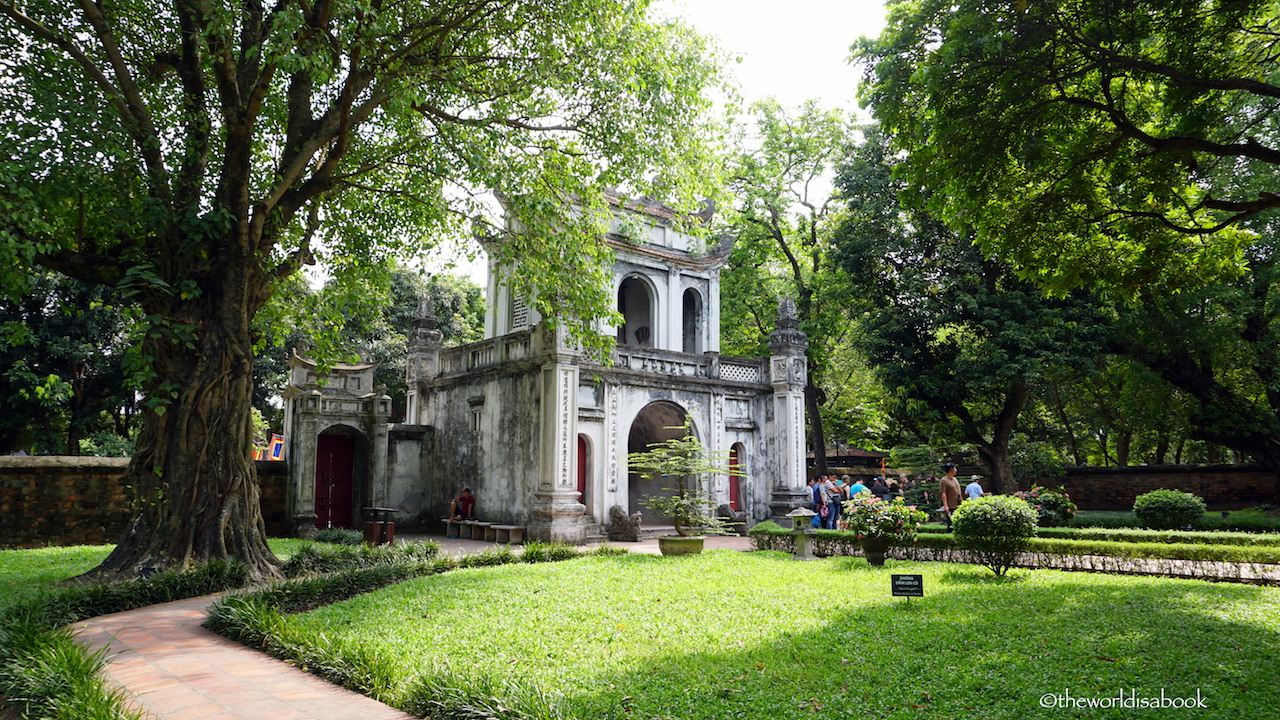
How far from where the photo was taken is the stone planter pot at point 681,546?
1419cm

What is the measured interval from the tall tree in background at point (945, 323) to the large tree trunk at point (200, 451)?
52.4 feet

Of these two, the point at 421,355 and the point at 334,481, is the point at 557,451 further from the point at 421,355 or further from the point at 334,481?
the point at 421,355

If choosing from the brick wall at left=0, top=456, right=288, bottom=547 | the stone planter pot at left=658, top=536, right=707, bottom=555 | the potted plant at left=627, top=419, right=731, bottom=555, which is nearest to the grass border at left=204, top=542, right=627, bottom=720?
the stone planter pot at left=658, top=536, right=707, bottom=555

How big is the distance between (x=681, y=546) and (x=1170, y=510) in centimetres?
1017

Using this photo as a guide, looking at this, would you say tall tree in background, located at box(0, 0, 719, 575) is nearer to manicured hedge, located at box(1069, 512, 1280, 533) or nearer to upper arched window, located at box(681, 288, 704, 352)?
upper arched window, located at box(681, 288, 704, 352)

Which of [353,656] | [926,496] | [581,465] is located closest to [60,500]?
[581,465]

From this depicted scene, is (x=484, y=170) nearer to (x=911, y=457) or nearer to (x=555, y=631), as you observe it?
(x=555, y=631)

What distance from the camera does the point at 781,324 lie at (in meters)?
20.9

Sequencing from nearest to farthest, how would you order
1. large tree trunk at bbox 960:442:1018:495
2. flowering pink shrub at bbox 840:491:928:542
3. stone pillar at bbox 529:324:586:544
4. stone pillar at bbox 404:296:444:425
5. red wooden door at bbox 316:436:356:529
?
flowering pink shrub at bbox 840:491:928:542
stone pillar at bbox 529:324:586:544
red wooden door at bbox 316:436:356:529
large tree trunk at bbox 960:442:1018:495
stone pillar at bbox 404:296:444:425

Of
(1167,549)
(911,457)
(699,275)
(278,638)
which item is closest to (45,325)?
(699,275)

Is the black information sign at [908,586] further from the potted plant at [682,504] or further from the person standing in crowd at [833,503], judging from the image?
the person standing in crowd at [833,503]

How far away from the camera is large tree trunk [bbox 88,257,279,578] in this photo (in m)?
10.0

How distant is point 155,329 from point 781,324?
597 inches

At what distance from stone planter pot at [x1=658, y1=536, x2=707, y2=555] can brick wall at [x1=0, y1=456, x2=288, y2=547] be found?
9684 millimetres
